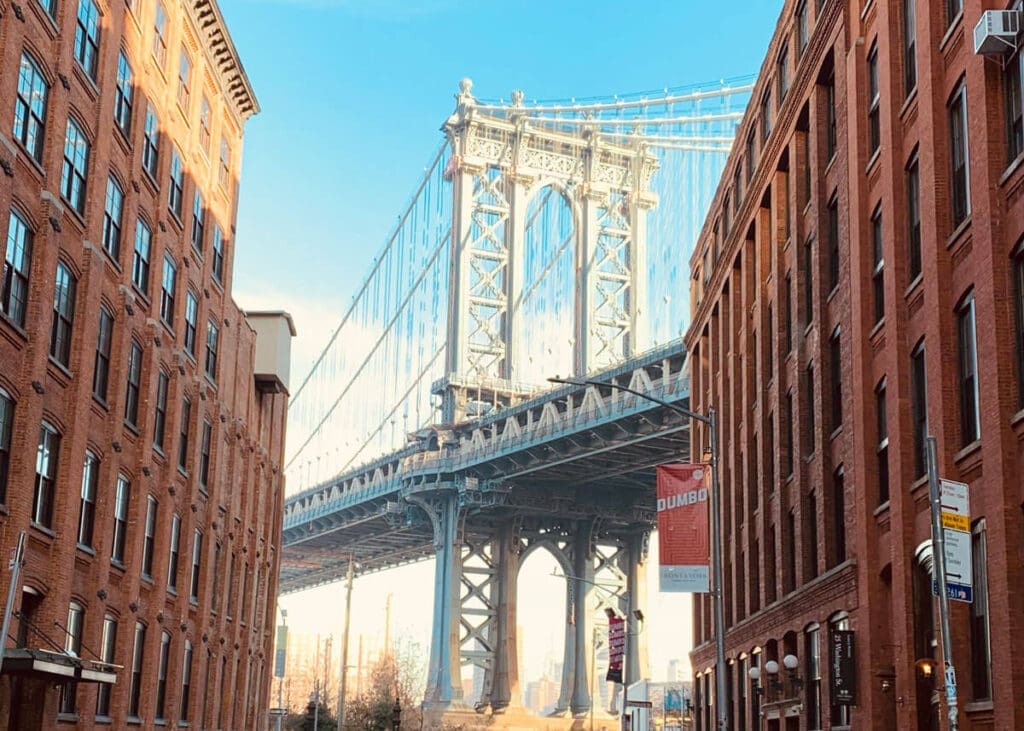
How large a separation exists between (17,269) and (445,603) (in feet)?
242

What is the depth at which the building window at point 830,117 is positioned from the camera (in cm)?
3491

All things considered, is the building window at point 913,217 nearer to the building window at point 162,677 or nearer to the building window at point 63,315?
the building window at point 63,315

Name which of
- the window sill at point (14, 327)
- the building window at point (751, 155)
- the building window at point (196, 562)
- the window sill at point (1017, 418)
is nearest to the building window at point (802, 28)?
the building window at point (751, 155)

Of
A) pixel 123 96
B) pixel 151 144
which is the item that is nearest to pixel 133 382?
pixel 151 144

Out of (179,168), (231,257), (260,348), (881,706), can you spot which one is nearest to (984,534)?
(881,706)

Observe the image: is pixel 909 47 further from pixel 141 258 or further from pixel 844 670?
pixel 141 258

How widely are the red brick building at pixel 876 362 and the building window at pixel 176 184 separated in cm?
1562

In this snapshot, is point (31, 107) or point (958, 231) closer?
point (958, 231)

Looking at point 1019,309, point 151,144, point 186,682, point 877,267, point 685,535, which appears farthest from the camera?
point 186,682

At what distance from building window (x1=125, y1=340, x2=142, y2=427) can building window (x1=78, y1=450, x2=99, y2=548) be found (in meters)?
2.74

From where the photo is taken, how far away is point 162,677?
1582 inches

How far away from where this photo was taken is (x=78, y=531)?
31812 millimetres

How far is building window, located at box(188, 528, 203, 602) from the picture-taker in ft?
141

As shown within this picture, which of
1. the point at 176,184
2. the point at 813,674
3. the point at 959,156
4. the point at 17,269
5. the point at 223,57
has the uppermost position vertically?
the point at 223,57
